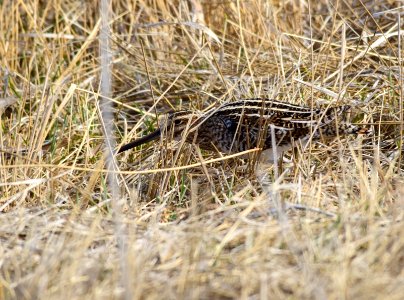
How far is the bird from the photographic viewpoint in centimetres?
440

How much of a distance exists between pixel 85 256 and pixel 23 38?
3501mm

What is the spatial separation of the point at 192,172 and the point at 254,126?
0.44m

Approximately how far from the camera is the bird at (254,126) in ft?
14.4

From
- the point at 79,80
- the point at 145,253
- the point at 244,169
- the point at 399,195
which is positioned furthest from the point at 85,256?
the point at 79,80

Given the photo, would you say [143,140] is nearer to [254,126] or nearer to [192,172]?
[192,172]

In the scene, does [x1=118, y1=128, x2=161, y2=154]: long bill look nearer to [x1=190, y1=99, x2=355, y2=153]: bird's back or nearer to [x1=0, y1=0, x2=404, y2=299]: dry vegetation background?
[x1=0, y1=0, x2=404, y2=299]: dry vegetation background

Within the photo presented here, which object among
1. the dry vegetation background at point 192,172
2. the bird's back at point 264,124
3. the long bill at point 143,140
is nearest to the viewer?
the dry vegetation background at point 192,172

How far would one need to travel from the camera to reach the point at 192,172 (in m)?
4.74

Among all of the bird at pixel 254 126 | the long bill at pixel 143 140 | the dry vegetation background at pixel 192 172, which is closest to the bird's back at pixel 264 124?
the bird at pixel 254 126

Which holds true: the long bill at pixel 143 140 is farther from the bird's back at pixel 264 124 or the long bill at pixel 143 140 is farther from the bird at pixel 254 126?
the bird's back at pixel 264 124

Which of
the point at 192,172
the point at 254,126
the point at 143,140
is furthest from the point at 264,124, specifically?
the point at 143,140

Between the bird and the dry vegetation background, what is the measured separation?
0.10 metres

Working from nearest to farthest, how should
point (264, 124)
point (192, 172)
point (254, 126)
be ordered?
point (264, 124), point (254, 126), point (192, 172)

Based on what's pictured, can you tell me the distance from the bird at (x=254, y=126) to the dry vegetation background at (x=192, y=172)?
0.10 m
